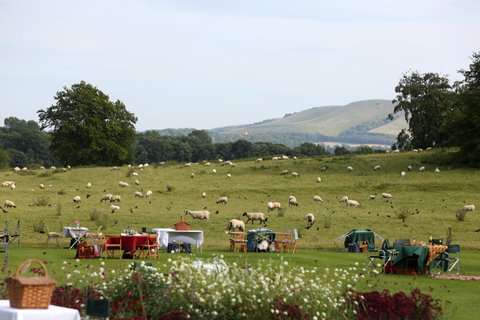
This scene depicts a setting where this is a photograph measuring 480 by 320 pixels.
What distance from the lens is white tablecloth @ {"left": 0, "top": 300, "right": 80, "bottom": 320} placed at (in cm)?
1497

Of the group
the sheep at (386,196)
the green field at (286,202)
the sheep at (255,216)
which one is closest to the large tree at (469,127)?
the green field at (286,202)

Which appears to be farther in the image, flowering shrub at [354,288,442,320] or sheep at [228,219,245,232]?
sheep at [228,219,245,232]

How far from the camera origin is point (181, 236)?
129ft

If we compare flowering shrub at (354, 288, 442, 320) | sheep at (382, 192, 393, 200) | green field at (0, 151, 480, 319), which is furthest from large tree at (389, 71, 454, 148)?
flowering shrub at (354, 288, 442, 320)

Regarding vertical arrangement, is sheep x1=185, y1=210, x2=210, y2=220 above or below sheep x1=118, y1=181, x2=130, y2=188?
below

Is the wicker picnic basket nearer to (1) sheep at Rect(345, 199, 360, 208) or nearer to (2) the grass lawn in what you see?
(2) the grass lawn

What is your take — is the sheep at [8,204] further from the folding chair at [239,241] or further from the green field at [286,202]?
the folding chair at [239,241]

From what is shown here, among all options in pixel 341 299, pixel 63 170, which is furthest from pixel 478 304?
pixel 63 170

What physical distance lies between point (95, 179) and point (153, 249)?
4090 cm

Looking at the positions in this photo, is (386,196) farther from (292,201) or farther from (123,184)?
(123,184)

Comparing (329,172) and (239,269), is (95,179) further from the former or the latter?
(239,269)

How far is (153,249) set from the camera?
3625 cm

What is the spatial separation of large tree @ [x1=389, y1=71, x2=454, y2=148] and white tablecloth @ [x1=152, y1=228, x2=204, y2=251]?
77.5 meters

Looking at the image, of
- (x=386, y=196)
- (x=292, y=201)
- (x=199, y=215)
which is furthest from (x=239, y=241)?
(x=386, y=196)
